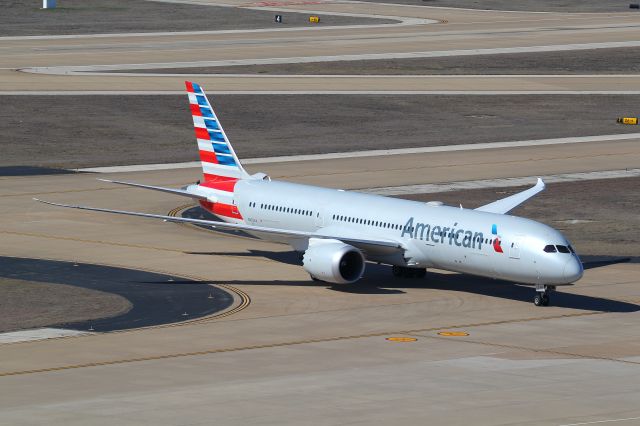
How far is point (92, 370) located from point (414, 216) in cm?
2022

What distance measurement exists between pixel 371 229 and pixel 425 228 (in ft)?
10.9

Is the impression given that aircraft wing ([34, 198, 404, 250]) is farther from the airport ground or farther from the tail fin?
the tail fin

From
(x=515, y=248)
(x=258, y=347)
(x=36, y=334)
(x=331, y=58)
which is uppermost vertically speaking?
(x=331, y=58)

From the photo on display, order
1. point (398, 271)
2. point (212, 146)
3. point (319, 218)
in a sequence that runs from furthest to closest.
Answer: point (212, 146) < point (319, 218) < point (398, 271)

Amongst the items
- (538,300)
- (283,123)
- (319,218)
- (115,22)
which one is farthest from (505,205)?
(115,22)

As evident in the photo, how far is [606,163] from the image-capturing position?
10431 centimetres

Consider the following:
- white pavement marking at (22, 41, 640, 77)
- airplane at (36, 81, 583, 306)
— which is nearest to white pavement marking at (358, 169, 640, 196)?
airplane at (36, 81, 583, 306)

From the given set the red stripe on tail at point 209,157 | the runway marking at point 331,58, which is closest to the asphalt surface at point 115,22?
the runway marking at point 331,58

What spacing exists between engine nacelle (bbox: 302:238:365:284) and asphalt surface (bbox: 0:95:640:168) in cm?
4131

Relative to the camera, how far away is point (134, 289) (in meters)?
62.7

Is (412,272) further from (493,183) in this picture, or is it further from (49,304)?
(493,183)

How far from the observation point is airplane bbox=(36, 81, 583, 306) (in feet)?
195

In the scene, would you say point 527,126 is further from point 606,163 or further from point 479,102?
point 606,163

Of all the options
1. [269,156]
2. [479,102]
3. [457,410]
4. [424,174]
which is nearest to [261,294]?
[457,410]
